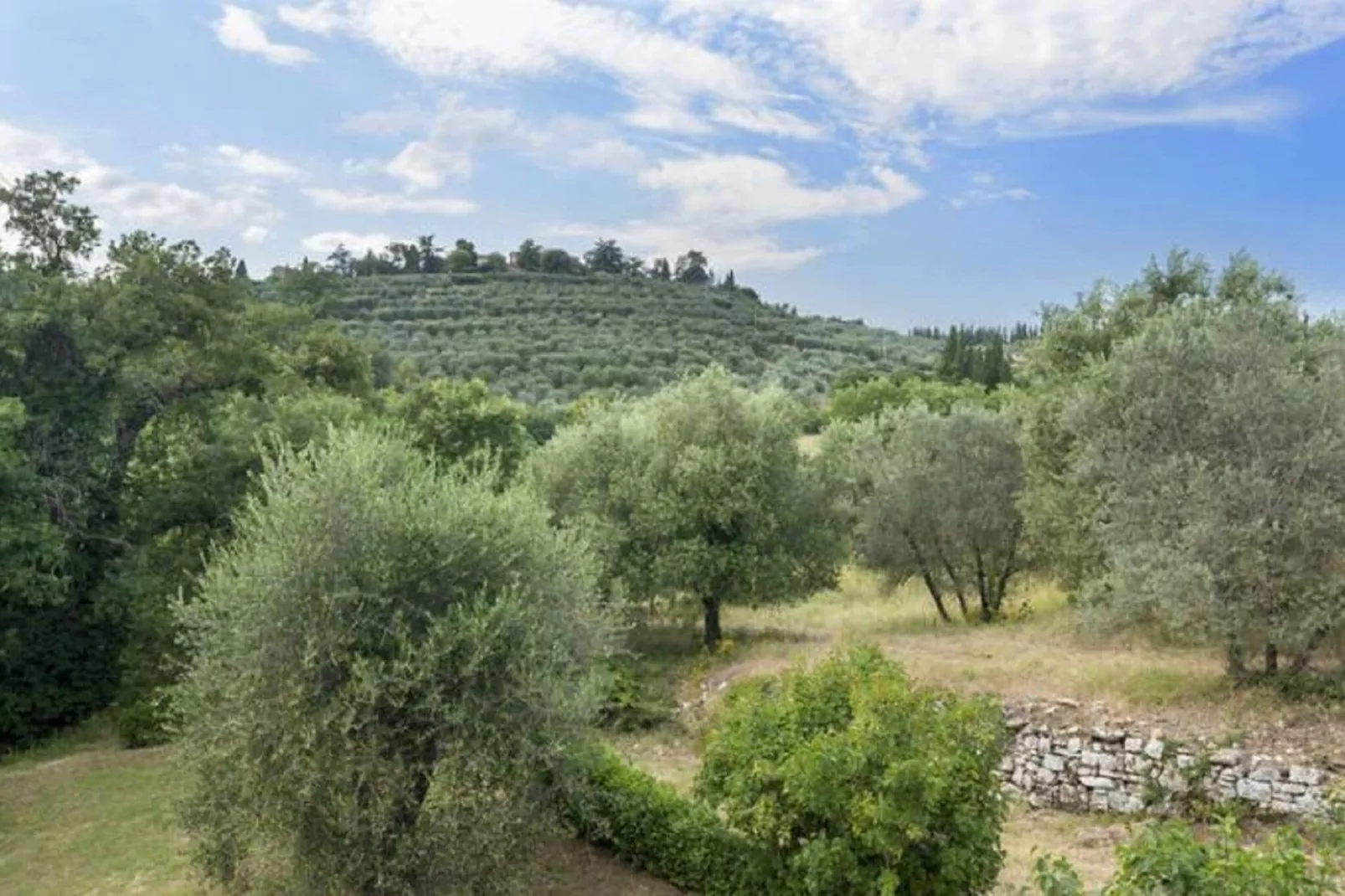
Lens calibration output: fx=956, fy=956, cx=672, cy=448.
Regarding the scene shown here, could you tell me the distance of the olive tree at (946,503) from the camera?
974 inches

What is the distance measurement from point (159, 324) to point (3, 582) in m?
6.46

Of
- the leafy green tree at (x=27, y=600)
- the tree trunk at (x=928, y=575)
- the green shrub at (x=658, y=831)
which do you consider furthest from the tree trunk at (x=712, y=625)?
the leafy green tree at (x=27, y=600)

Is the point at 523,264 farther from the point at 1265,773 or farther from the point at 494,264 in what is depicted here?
the point at 1265,773

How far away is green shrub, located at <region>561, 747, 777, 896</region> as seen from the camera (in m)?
11.7

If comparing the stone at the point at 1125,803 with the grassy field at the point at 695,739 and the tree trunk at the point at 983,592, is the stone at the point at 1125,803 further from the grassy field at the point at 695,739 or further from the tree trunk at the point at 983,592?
the tree trunk at the point at 983,592

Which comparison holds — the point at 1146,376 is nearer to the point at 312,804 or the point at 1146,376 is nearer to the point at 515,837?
the point at 515,837

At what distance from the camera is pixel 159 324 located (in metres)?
22.0

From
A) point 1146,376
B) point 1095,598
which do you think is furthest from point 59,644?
point 1146,376

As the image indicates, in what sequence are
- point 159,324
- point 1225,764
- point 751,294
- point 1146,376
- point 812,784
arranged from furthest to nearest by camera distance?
point 751,294
point 159,324
point 1146,376
point 1225,764
point 812,784

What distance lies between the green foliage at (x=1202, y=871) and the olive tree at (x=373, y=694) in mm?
6135

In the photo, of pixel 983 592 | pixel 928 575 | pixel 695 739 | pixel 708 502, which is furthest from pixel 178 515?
pixel 983 592

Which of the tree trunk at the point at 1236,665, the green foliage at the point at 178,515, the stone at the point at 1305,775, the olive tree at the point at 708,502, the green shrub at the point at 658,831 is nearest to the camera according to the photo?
the green shrub at the point at 658,831

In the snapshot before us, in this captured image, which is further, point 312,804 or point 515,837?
point 515,837

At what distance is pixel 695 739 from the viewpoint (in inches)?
788
